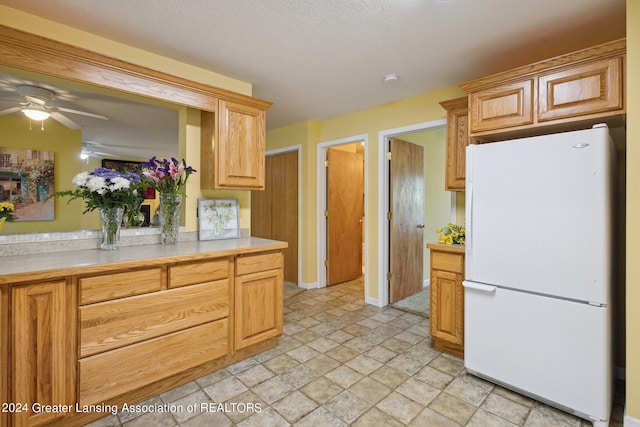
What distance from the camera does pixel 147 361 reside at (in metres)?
1.84

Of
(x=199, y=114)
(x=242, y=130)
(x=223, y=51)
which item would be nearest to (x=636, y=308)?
(x=242, y=130)

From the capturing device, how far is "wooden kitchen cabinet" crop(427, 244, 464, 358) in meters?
2.39

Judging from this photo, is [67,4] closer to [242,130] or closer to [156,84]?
[156,84]

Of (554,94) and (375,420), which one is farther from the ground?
(554,94)

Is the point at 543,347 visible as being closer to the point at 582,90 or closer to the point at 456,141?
the point at 582,90

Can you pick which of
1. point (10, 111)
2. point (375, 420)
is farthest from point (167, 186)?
point (375, 420)

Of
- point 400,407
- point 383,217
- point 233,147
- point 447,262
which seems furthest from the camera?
point 383,217

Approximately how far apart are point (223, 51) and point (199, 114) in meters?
0.61

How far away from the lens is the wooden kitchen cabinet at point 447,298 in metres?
2.39

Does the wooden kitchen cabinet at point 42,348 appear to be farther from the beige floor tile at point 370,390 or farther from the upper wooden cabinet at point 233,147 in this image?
the beige floor tile at point 370,390

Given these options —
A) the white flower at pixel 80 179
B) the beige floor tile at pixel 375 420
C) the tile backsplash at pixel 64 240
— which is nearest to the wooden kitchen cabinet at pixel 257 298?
the tile backsplash at pixel 64 240

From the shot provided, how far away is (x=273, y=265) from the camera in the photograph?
2496 millimetres

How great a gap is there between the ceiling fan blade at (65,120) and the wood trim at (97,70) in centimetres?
36

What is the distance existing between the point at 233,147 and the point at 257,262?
0.98 meters
